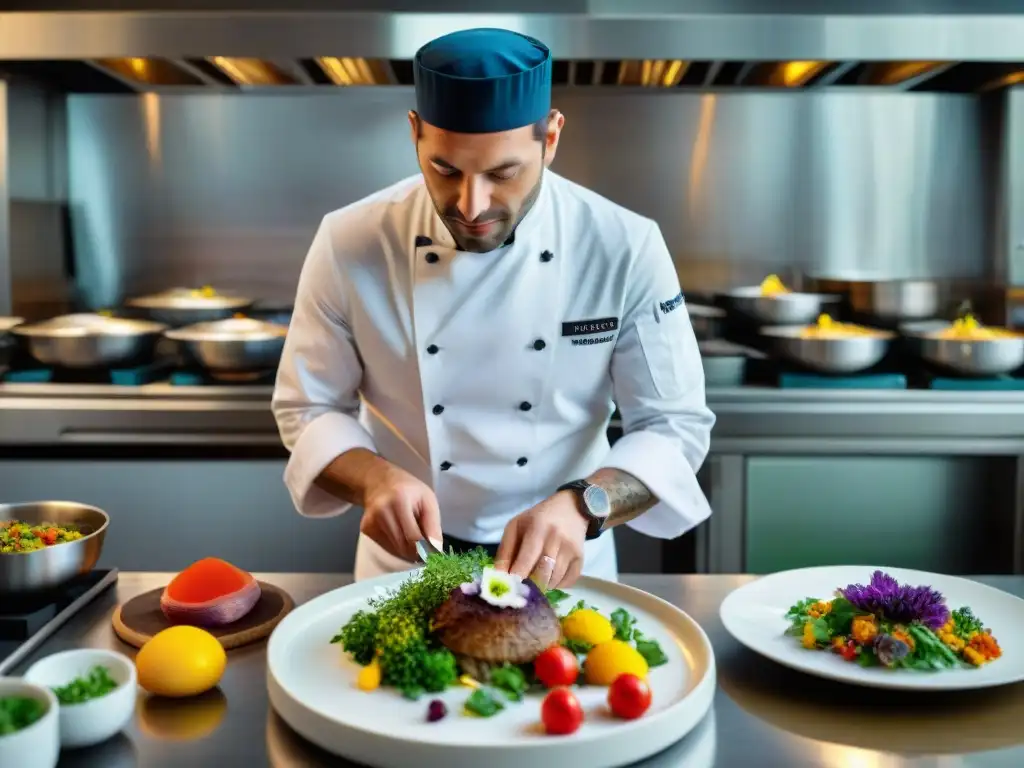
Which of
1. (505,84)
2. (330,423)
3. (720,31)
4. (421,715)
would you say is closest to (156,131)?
(720,31)

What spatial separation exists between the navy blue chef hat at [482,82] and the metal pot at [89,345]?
5.82ft

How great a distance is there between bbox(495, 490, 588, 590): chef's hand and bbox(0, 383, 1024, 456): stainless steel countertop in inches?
60.4

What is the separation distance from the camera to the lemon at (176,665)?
1.33m

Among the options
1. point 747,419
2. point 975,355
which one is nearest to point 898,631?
point 747,419

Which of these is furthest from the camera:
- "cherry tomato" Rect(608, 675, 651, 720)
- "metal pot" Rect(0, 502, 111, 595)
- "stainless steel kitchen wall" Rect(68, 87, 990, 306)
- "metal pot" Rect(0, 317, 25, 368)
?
"stainless steel kitchen wall" Rect(68, 87, 990, 306)

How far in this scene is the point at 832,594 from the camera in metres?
1.62

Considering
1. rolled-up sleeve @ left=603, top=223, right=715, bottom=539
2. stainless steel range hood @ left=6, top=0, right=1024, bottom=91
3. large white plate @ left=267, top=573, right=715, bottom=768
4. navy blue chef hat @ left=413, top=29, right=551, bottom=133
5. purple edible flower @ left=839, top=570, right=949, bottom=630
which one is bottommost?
large white plate @ left=267, top=573, right=715, bottom=768

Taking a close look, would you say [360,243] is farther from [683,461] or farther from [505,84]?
[683,461]

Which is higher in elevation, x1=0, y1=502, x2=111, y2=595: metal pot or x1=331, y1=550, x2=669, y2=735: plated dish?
x1=0, y1=502, x2=111, y2=595: metal pot

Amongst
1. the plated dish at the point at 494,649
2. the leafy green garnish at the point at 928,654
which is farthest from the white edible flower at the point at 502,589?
the leafy green garnish at the point at 928,654

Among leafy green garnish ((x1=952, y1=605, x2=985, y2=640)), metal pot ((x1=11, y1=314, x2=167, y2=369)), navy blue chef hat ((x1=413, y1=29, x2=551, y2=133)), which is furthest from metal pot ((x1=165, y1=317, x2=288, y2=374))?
leafy green garnish ((x1=952, y1=605, x2=985, y2=640))

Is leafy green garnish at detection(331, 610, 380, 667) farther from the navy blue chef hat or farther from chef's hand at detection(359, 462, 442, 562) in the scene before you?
the navy blue chef hat

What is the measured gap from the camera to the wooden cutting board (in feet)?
4.97

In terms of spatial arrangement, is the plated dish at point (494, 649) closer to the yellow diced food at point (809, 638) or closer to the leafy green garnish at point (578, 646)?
the leafy green garnish at point (578, 646)
